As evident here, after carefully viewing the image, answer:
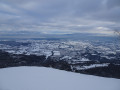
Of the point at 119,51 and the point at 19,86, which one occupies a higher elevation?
the point at 19,86

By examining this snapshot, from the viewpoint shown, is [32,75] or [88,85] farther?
[32,75]

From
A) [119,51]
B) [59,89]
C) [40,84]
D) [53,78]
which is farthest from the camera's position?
[119,51]

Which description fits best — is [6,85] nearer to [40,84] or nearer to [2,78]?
[2,78]

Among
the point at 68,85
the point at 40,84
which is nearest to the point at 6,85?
the point at 40,84

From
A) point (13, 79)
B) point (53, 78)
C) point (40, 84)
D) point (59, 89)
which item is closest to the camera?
point (59, 89)

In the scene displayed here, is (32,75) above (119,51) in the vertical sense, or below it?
above

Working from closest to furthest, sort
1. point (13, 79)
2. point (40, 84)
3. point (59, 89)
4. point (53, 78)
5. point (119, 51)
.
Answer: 1. point (59, 89)
2. point (40, 84)
3. point (13, 79)
4. point (53, 78)
5. point (119, 51)

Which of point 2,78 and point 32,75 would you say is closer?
point 2,78

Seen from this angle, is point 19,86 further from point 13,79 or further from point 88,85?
point 88,85

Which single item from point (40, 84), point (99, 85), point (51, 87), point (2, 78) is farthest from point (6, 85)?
point (99, 85)
